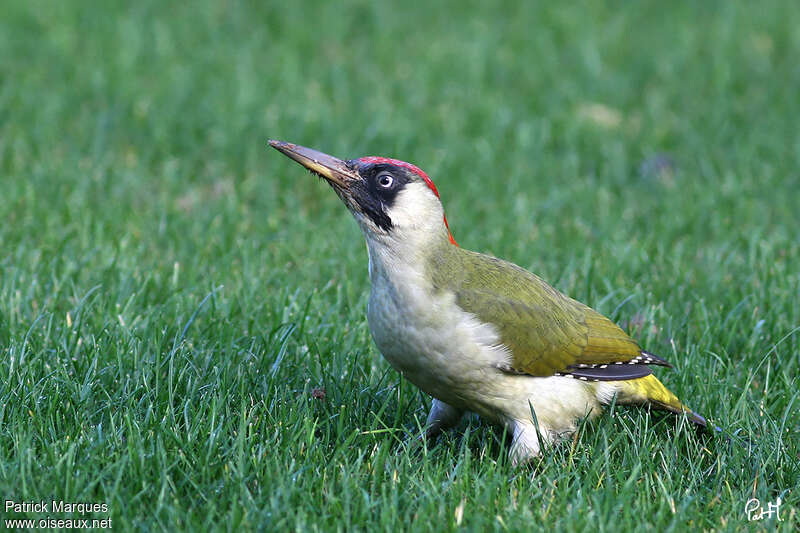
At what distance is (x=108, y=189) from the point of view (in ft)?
18.9

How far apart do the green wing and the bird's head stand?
0.55ft

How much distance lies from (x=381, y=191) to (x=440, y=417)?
0.92 metres

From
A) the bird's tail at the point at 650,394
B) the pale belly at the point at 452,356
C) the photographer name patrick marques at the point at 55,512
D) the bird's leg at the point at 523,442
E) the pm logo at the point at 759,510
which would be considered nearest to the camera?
the photographer name patrick marques at the point at 55,512

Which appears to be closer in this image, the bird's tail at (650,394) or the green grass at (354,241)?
the green grass at (354,241)

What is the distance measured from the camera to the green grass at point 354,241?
122 inches

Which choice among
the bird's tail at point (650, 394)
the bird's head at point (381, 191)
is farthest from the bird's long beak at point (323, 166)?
the bird's tail at point (650, 394)

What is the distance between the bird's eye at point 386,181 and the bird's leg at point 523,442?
959 millimetres

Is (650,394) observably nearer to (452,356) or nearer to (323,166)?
(452,356)

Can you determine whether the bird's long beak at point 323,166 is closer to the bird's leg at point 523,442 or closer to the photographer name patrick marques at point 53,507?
the bird's leg at point 523,442

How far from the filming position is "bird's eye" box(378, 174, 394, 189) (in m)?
3.40

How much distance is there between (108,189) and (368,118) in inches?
76.7

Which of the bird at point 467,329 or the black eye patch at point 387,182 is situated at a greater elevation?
the black eye patch at point 387,182

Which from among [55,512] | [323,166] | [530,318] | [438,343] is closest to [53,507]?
[55,512]

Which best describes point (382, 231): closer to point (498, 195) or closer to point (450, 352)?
point (450, 352)
